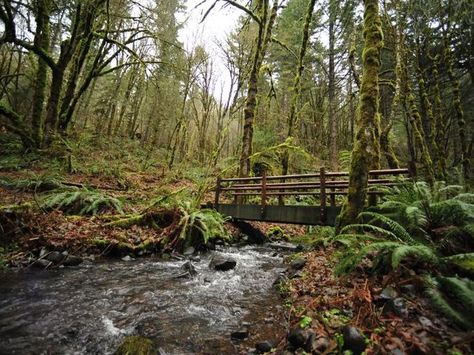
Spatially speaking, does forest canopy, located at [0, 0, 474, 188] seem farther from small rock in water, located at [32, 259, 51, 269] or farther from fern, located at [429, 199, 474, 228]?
small rock in water, located at [32, 259, 51, 269]

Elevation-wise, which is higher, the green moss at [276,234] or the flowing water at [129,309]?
the flowing water at [129,309]

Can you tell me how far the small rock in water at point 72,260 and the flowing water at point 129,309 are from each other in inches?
7.1

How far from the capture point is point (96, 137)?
20828mm

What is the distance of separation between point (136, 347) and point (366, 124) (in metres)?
5.15

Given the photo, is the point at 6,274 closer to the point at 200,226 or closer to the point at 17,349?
the point at 17,349

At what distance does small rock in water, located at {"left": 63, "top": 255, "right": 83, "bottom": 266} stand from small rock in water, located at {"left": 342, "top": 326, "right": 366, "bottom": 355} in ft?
17.9

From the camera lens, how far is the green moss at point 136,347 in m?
2.97

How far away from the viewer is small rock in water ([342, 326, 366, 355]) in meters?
2.58

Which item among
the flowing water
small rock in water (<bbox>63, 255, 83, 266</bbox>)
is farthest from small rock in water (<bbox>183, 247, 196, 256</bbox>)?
small rock in water (<bbox>63, 255, 83, 266</bbox>)

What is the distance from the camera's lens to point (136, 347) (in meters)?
3.03

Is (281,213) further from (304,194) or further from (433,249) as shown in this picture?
(433,249)

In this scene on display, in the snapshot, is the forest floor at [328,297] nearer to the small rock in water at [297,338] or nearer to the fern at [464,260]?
the small rock in water at [297,338]

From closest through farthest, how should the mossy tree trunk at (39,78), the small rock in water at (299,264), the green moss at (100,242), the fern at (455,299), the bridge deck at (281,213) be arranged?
the fern at (455,299) → the small rock in water at (299,264) → the green moss at (100,242) → the bridge deck at (281,213) → the mossy tree trunk at (39,78)

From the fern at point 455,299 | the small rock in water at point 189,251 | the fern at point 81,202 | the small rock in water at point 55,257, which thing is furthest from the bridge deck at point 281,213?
the small rock in water at point 55,257
